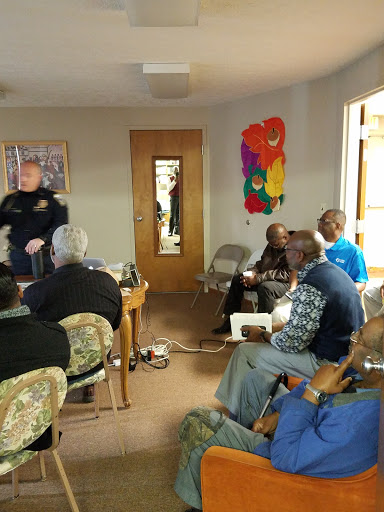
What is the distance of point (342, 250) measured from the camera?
341 cm

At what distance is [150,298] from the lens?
5.39 meters

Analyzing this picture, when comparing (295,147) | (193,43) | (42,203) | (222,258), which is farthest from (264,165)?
(42,203)

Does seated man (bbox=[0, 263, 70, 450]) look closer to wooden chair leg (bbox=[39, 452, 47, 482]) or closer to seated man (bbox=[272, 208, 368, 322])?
wooden chair leg (bbox=[39, 452, 47, 482])

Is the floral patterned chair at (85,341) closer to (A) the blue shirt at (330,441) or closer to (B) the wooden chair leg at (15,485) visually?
(B) the wooden chair leg at (15,485)

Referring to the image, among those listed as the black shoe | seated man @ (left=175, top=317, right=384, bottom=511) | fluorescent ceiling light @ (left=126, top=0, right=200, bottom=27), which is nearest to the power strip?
the black shoe

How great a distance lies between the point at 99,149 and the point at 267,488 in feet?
15.4

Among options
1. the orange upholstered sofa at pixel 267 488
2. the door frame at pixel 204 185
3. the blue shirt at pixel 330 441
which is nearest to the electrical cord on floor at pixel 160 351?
the door frame at pixel 204 185

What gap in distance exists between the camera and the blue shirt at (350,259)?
339 centimetres

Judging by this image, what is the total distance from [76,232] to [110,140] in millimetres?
3414

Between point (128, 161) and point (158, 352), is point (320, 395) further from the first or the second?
point (128, 161)

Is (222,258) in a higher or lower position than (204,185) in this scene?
lower

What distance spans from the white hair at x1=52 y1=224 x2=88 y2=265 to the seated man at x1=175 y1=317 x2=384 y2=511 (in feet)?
3.30

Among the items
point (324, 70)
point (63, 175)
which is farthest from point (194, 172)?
point (324, 70)

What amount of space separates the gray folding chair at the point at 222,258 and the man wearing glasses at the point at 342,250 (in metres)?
1.60
